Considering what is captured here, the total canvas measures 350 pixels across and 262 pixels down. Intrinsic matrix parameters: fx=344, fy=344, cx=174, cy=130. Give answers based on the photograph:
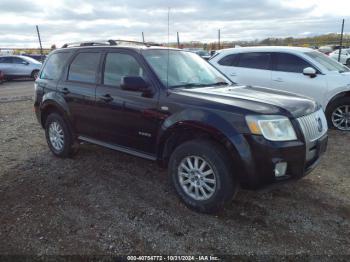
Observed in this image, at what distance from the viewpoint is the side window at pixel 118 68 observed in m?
4.28

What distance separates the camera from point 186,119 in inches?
142

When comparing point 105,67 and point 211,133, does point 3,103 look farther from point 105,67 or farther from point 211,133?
point 211,133

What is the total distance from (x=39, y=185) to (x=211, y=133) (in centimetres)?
249

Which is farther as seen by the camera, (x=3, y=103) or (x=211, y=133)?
(x=3, y=103)

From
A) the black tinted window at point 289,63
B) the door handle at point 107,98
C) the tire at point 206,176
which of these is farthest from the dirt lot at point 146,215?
the black tinted window at point 289,63

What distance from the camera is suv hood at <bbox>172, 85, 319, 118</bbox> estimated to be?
340 cm

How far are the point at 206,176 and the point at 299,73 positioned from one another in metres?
4.54

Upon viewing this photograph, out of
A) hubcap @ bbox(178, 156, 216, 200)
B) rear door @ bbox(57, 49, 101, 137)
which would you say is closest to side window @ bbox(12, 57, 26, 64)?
rear door @ bbox(57, 49, 101, 137)

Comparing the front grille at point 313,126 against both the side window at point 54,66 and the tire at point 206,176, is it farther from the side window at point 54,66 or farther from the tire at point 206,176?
the side window at point 54,66

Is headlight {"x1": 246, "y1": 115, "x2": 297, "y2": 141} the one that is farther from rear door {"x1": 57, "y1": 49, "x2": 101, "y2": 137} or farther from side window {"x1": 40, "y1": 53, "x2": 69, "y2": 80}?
side window {"x1": 40, "y1": 53, "x2": 69, "y2": 80}

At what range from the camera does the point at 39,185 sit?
452cm

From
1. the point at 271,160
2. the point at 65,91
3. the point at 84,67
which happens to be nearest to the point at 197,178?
the point at 271,160

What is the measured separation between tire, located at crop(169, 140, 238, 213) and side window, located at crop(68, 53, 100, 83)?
1830 millimetres

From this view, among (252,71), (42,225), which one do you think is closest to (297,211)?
(42,225)
